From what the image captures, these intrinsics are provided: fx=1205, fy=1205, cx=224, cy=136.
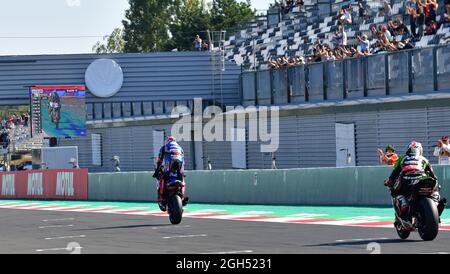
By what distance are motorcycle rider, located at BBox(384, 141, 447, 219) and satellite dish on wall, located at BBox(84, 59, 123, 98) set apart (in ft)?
118

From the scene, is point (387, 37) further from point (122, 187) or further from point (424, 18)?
point (122, 187)

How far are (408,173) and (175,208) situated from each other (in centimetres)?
678

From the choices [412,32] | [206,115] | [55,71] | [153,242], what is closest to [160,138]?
[206,115]

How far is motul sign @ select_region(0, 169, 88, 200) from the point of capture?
4281cm

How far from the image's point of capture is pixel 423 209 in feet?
58.7

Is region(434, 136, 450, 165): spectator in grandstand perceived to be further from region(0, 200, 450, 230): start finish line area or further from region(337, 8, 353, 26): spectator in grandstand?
region(337, 8, 353, 26): spectator in grandstand

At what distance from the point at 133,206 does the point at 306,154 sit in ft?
19.6

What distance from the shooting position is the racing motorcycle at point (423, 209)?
1783 cm

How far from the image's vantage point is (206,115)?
144ft

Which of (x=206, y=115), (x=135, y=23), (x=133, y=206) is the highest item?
(x=135, y=23)

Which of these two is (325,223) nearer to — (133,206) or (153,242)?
(153,242)

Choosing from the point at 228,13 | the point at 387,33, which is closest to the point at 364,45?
the point at 387,33
